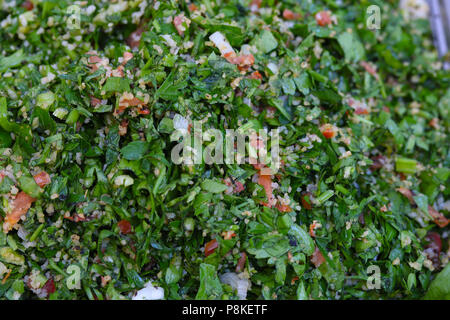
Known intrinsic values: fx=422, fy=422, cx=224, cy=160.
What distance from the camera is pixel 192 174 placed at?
1.25 m

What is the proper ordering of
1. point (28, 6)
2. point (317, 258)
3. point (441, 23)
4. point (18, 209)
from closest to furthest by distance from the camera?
point (18, 209)
point (317, 258)
point (28, 6)
point (441, 23)

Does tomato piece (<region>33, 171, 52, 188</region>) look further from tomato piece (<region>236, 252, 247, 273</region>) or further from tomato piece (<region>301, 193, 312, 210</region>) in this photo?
tomato piece (<region>301, 193, 312, 210</region>)

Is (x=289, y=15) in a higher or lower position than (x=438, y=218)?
higher

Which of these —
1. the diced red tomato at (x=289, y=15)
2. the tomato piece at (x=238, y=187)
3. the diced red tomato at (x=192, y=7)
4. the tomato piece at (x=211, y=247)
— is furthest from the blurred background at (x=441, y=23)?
the tomato piece at (x=211, y=247)

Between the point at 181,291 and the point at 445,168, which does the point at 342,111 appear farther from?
the point at 181,291

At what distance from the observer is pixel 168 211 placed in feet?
4.19

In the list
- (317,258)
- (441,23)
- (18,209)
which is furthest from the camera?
(441,23)

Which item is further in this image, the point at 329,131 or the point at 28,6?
the point at 28,6

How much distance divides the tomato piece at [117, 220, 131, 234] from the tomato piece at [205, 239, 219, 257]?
25 cm

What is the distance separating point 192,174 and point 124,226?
0.27m

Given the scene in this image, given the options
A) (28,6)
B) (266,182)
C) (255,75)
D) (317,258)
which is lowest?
(317,258)

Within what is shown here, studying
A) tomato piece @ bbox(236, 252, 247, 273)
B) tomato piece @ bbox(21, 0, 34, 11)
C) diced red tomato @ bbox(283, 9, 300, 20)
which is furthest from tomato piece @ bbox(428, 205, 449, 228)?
tomato piece @ bbox(21, 0, 34, 11)

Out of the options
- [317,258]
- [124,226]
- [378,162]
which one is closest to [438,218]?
[378,162]

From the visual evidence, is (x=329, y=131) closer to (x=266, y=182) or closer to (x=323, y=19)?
(x=266, y=182)
